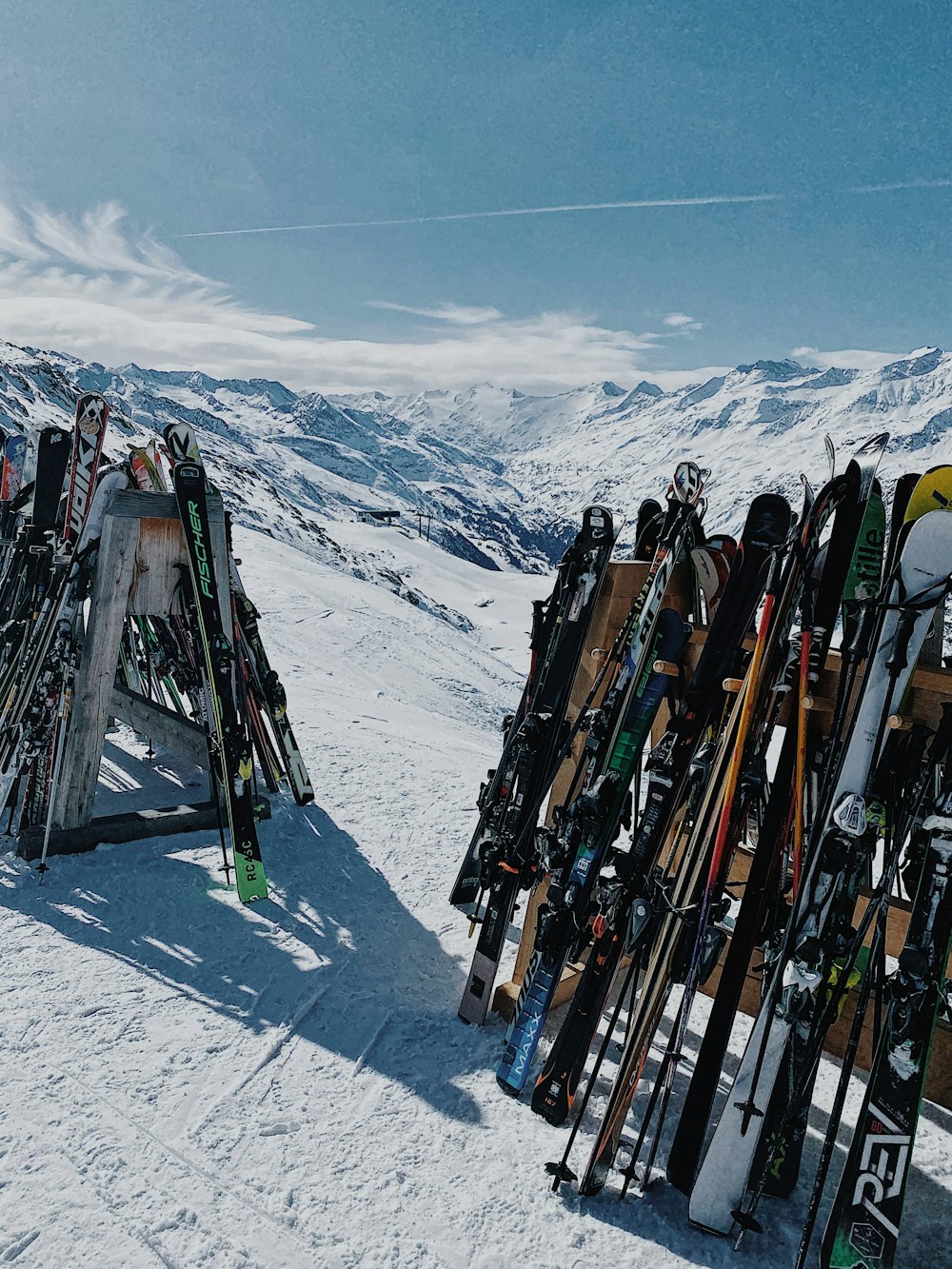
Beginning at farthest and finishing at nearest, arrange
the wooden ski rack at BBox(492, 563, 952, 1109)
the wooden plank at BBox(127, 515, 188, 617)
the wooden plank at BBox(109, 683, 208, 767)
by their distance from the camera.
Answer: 1. the wooden plank at BBox(109, 683, 208, 767)
2. the wooden plank at BBox(127, 515, 188, 617)
3. the wooden ski rack at BBox(492, 563, 952, 1109)

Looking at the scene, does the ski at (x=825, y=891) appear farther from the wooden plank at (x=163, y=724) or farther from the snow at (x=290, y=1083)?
the wooden plank at (x=163, y=724)

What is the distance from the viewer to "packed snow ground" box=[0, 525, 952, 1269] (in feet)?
8.52

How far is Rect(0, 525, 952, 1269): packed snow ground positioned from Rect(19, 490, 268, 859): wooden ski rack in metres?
0.17

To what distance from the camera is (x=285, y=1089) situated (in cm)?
325

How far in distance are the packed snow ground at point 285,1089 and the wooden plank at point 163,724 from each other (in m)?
0.63

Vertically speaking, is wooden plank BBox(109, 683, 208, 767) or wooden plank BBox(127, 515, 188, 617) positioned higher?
wooden plank BBox(127, 515, 188, 617)

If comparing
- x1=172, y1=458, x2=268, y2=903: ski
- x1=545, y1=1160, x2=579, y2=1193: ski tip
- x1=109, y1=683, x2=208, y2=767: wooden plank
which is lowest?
x1=545, y1=1160, x2=579, y2=1193: ski tip

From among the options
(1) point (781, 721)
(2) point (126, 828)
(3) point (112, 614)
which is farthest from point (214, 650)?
(1) point (781, 721)

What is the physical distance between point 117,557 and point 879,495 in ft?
14.0

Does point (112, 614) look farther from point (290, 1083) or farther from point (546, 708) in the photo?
point (290, 1083)

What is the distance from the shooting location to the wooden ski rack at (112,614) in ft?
Result: 16.6

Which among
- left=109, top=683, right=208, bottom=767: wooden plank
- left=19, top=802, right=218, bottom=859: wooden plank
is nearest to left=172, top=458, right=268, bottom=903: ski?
left=19, top=802, right=218, bottom=859: wooden plank

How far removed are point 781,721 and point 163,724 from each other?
475 centimetres

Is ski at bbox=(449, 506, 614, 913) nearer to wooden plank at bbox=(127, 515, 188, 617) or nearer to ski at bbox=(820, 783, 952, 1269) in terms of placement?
ski at bbox=(820, 783, 952, 1269)
